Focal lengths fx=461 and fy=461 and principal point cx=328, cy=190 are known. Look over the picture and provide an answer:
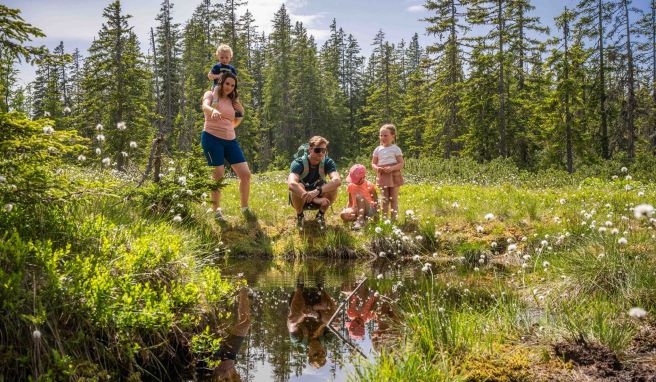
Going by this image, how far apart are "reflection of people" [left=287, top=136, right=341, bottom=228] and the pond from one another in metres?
1.49

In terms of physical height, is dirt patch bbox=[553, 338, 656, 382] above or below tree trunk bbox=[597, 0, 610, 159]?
below

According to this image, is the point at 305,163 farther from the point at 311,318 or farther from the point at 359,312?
the point at 311,318

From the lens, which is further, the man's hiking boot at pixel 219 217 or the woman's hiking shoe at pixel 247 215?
the woman's hiking shoe at pixel 247 215

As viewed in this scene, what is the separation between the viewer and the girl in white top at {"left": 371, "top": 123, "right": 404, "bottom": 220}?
8.70m

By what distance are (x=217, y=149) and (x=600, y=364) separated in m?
6.43

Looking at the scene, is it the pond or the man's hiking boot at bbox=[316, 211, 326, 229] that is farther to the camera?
the man's hiking boot at bbox=[316, 211, 326, 229]

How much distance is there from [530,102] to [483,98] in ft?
18.2

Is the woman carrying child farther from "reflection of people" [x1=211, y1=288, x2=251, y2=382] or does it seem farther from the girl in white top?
"reflection of people" [x1=211, y1=288, x2=251, y2=382]

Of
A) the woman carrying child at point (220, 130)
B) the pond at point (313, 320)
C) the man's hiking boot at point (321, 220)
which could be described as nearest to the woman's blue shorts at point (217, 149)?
the woman carrying child at point (220, 130)

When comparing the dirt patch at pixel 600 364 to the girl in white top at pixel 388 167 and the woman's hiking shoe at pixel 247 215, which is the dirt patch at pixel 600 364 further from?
the woman's hiking shoe at pixel 247 215

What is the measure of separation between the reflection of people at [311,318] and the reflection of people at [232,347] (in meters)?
0.43

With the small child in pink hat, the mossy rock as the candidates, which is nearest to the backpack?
the small child in pink hat

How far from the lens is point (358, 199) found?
29.2 feet

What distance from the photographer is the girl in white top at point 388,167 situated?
28.5 ft
